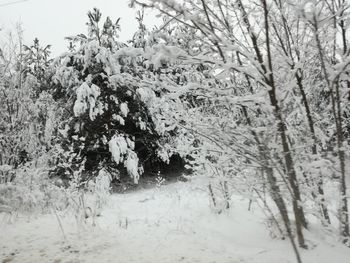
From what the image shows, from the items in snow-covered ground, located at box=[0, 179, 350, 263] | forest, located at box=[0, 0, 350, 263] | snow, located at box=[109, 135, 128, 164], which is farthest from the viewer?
snow, located at box=[109, 135, 128, 164]

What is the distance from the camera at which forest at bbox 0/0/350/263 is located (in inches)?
107

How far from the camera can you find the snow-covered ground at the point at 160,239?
11.7ft

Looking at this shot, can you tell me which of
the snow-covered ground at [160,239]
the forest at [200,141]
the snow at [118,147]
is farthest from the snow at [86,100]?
the snow-covered ground at [160,239]

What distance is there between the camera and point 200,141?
5.20 metres

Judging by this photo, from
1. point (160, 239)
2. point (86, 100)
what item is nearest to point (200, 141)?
point (160, 239)

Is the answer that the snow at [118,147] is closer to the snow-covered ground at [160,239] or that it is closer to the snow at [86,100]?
the snow at [86,100]

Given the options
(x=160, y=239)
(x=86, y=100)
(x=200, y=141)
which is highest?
(x=86, y=100)

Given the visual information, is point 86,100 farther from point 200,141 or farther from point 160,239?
point 160,239

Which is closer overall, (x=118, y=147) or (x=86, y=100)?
(x=118, y=147)

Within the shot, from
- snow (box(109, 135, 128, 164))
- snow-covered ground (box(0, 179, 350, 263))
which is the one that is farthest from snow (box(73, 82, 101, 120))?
snow-covered ground (box(0, 179, 350, 263))

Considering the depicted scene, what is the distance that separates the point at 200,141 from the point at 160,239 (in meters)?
1.57

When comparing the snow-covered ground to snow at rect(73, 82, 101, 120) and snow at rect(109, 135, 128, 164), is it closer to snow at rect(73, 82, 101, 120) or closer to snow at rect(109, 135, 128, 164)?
snow at rect(109, 135, 128, 164)

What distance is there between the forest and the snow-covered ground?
0.03 metres

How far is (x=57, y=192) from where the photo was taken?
6691mm
